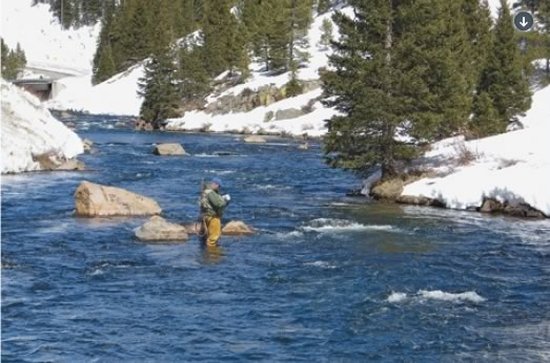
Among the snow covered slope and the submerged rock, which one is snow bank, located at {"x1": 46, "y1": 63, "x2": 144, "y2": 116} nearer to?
the snow covered slope

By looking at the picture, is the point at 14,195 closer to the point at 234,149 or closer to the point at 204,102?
the point at 234,149

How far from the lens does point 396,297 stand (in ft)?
57.2

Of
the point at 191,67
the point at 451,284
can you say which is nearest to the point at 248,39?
the point at 191,67

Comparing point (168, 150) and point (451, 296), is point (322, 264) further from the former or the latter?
point (168, 150)

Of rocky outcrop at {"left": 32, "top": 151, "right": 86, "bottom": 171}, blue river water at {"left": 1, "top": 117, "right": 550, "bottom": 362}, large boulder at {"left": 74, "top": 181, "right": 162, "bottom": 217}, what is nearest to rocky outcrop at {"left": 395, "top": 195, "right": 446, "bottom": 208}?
blue river water at {"left": 1, "top": 117, "right": 550, "bottom": 362}

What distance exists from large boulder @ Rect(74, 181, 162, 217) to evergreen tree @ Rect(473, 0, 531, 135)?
2470 centimetres

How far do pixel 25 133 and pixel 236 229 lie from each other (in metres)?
19.2

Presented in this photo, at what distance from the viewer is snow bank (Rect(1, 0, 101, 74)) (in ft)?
588

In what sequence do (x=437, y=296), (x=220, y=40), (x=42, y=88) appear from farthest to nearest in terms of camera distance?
(x=42, y=88)
(x=220, y=40)
(x=437, y=296)

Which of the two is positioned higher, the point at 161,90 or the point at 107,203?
the point at 161,90

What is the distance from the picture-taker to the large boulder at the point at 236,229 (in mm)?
24938

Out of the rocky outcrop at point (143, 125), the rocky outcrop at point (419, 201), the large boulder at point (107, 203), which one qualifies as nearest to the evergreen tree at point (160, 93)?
the rocky outcrop at point (143, 125)

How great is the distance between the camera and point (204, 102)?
296 feet

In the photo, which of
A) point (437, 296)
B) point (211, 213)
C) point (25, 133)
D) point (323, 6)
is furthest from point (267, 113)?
point (437, 296)
